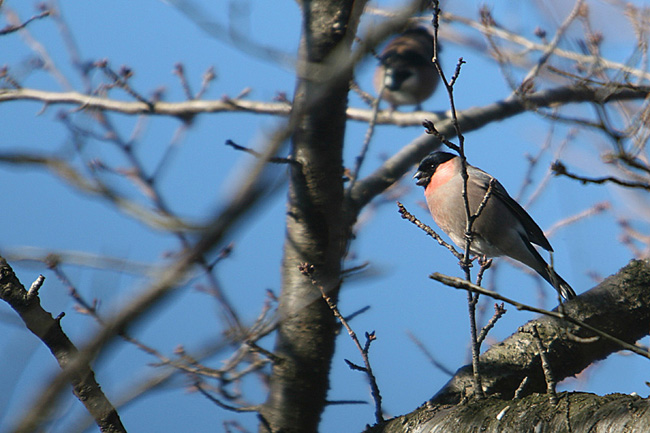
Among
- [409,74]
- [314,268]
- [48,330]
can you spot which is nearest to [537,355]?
[314,268]

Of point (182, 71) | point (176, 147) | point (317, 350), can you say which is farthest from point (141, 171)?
point (182, 71)

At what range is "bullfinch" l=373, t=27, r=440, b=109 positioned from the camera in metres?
6.59

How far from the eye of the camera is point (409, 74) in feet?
21.7

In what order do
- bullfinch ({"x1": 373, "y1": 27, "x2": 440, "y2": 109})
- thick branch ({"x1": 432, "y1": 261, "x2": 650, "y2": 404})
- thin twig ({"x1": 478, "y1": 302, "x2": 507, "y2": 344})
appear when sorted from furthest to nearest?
bullfinch ({"x1": 373, "y1": 27, "x2": 440, "y2": 109}) < thick branch ({"x1": 432, "y1": 261, "x2": 650, "y2": 404}) < thin twig ({"x1": 478, "y1": 302, "x2": 507, "y2": 344})

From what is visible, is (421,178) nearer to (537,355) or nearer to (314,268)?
(314,268)

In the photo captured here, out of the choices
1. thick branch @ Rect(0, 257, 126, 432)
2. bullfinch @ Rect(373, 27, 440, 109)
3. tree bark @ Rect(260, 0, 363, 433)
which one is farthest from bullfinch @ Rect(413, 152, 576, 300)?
bullfinch @ Rect(373, 27, 440, 109)

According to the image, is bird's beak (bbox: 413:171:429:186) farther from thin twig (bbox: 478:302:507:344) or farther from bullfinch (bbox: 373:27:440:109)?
bullfinch (bbox: 373:27:440:109)

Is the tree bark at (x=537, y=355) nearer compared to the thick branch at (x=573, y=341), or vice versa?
the tree bark at (x=537, y=355)

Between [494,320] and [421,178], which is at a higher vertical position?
[421,178]

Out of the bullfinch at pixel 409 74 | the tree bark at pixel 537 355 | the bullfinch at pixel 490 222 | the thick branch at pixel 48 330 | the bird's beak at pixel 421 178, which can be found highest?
the bullfinch at pixel 409 74

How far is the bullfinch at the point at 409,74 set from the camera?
21.6 ft

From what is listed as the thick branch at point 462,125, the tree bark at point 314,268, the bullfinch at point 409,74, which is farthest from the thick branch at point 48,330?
the bullfinch at point 409,74

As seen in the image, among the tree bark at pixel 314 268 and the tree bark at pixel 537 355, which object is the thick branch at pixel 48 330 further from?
the tree bark at pixel 314 268

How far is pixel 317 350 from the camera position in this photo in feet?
8.01
